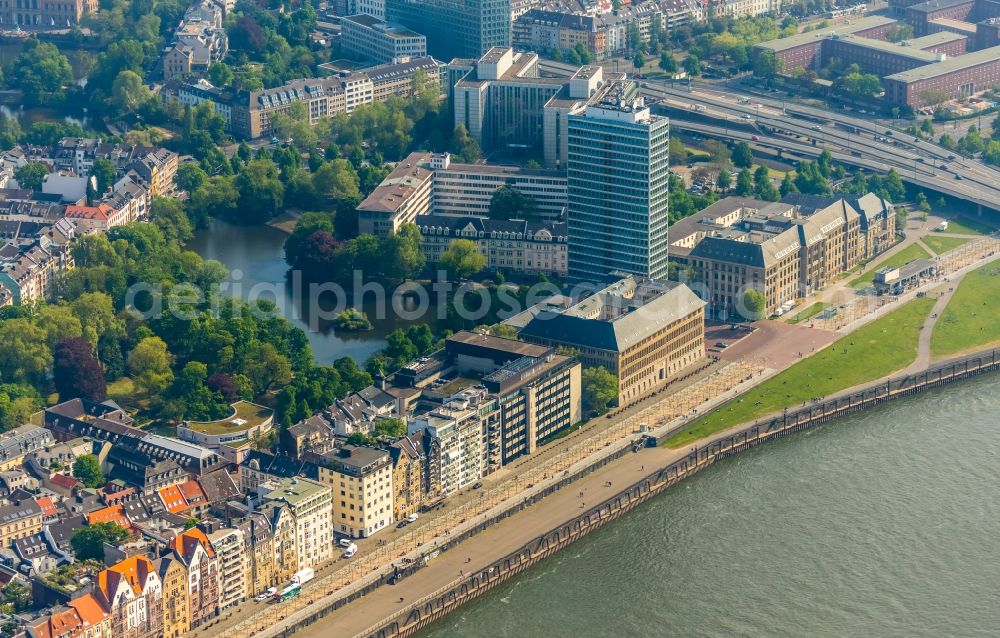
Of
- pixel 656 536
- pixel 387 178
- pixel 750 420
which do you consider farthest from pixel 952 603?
pixel 387 178

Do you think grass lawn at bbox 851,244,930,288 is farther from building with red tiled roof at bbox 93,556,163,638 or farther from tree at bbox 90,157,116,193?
building with red tiled roof at bbox 93,556,163,638

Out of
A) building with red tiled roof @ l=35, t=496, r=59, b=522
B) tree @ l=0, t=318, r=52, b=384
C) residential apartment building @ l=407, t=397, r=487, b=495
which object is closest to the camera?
building with red tiled roof @ l=35, t=496, r=59, b=522

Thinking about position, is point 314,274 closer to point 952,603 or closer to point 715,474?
point 715,474

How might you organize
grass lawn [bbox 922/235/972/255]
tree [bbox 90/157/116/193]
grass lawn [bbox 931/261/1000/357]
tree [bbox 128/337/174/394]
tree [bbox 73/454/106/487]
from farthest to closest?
tree [bbox 90/157/116/193] < grass lawn [bbox 922/235/972/255] < grass lawn [bbox 931/261/1000/357] < tree [bbox 128/337/174/394] < tree [bbox 73/454/106/487]

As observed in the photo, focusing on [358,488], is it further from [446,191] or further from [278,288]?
[446,191]

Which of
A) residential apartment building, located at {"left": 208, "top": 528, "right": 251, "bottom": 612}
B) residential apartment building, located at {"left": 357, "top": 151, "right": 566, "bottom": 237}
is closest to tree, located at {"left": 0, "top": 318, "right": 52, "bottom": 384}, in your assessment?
residential apartment building, located at {"left": 208, "top": 528, "right": 251, "bottom": 612}
